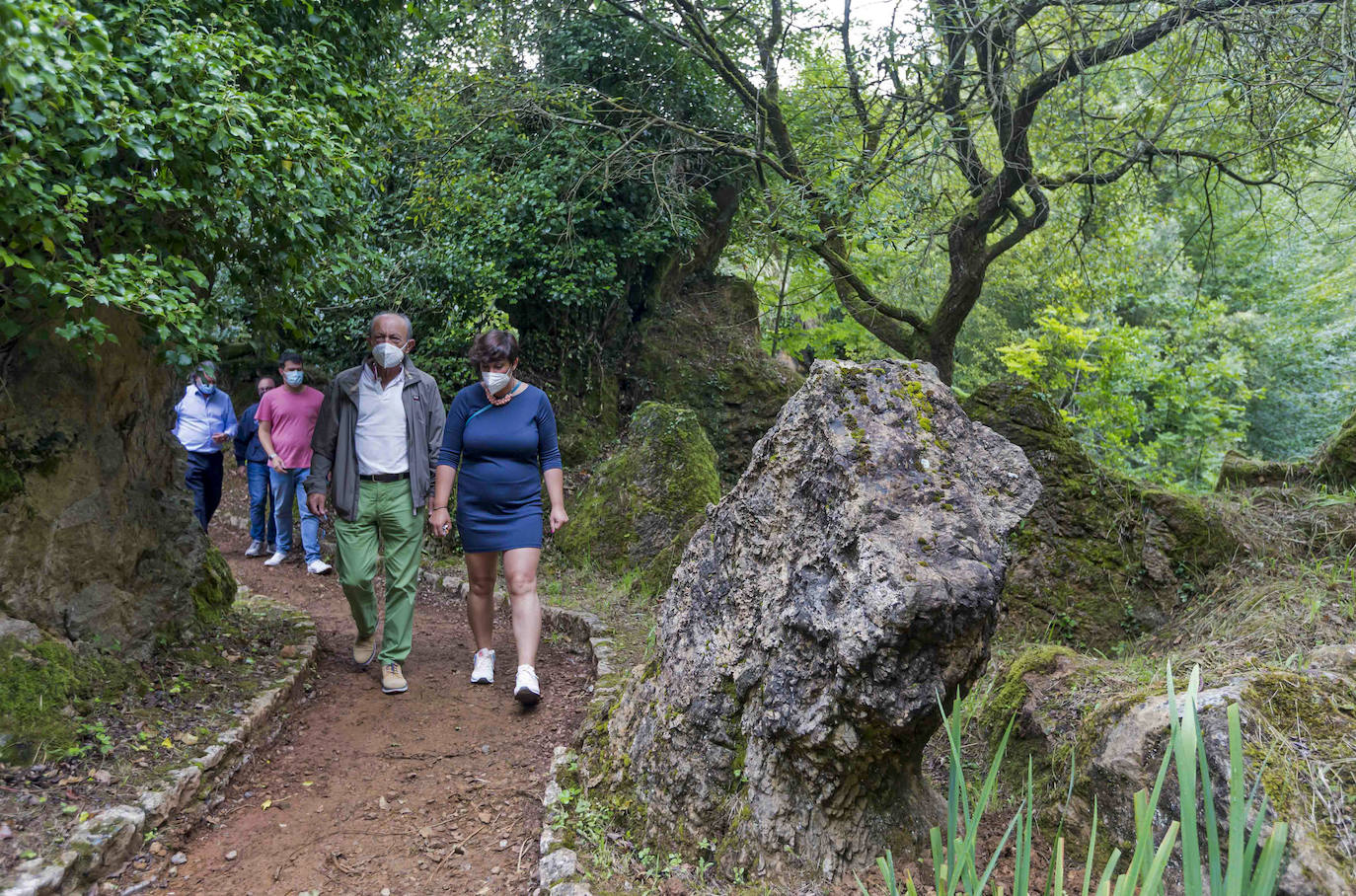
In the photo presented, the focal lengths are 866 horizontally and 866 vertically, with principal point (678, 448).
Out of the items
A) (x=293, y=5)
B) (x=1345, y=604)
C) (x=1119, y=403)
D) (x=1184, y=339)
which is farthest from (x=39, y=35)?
(x=1184, y=339)

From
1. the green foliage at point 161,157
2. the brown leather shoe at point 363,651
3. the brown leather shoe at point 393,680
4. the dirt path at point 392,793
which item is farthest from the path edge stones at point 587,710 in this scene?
the green foliage at point 161,157

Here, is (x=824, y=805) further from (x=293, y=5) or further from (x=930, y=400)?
(x=293, y=5)

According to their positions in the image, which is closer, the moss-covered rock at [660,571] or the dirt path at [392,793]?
the dirt path at [392,793]

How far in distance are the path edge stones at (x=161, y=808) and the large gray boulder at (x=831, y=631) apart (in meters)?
1.72

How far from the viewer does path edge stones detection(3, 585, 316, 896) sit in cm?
278

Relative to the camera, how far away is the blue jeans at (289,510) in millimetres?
8031

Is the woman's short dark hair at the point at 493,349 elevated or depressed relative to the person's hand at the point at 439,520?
elevated

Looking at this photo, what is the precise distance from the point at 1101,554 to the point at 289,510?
7040 mm

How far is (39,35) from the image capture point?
2.46m

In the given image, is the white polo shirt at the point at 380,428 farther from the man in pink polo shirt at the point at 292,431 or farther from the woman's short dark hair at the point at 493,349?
the man in pink polo shirt at the point at 292,431

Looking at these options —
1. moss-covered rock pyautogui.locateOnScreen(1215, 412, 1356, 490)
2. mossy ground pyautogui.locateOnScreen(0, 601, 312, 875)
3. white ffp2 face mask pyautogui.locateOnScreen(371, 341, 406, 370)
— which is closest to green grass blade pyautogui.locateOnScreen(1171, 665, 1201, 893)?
mossy ground pyautogui.locateOnScreen(0, 601, 312, 875)

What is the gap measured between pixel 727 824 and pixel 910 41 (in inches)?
287

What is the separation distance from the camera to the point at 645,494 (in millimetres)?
7945

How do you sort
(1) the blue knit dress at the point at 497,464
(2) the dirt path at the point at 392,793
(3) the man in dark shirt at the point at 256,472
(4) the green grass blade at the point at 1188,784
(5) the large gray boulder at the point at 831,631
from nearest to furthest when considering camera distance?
(4) the green grass blade at the point at 1188,784 < (5) the large gray boulder at the point at 831,631 < (2) the dirt path at the point at 392,793 < (1) the blue knit dress at the point at 497,464 < (3) the man in dark shirt at the point at 256,472
